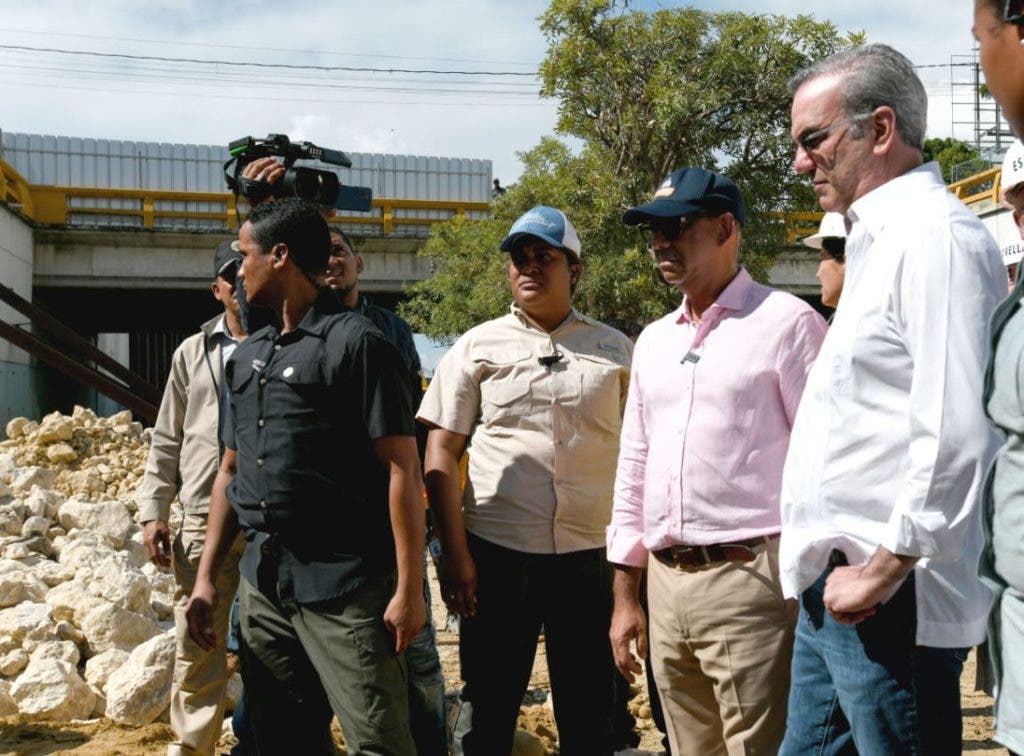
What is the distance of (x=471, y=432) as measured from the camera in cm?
389

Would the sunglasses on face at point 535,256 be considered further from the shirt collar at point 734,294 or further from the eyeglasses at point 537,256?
Result: the shirt collar at point 734,294

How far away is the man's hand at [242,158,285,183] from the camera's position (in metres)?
4.10

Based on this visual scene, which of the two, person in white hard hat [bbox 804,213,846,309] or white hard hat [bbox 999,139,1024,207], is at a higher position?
white hard hat [bbox 999,139,1024,207]

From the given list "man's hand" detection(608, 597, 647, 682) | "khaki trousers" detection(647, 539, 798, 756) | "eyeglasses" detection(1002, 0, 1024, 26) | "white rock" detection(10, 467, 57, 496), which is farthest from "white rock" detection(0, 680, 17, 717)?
"eyeglasses" detection(1002, 0, 1024, 26)

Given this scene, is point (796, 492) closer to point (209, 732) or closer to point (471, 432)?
point (471, 432)

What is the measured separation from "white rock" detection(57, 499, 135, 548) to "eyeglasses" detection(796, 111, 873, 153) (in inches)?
319

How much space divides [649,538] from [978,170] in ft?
76.9

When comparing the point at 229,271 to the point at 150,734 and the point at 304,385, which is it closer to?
the point at 304,385

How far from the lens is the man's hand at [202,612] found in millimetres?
3486

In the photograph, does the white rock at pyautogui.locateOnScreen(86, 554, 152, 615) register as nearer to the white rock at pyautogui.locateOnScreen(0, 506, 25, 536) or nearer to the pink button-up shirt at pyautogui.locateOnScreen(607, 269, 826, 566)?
the white rock at pyautogui.locateOnScreen(0, 506, 25, 536)

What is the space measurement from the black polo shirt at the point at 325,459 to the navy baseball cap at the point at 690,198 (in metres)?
0.79

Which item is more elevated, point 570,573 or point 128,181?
point 128,181

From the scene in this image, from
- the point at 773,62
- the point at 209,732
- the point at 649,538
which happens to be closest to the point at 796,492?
the point at 649,538

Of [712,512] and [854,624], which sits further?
[712,512]
